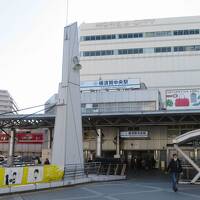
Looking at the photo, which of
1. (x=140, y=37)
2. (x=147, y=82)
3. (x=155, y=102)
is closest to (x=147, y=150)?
(x=155, y=102)

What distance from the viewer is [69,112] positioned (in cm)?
1938

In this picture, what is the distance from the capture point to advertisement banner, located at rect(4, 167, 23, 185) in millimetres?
14438

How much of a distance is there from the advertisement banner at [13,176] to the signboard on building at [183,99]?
27750 mm

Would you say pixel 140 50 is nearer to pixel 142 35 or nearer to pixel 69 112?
pixel 142 35

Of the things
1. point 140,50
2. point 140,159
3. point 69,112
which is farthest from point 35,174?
point 140,50

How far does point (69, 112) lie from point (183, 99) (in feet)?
80.9

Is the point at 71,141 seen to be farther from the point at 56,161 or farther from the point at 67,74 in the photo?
the point at 67,74

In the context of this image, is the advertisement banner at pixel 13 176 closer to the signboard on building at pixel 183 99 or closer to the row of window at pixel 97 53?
the signboard on building at pixel 183 99

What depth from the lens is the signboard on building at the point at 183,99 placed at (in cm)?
4112

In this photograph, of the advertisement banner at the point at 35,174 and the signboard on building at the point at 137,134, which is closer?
the advertisement banner at the point at 35,174

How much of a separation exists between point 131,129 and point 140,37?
39.9 meters

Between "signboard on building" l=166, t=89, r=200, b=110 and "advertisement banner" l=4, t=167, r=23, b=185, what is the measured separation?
2775cm

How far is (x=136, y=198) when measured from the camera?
1302 cm

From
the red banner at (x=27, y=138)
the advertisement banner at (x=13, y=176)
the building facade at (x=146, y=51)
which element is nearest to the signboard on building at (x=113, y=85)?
the red banner at (x=27, y=138)
